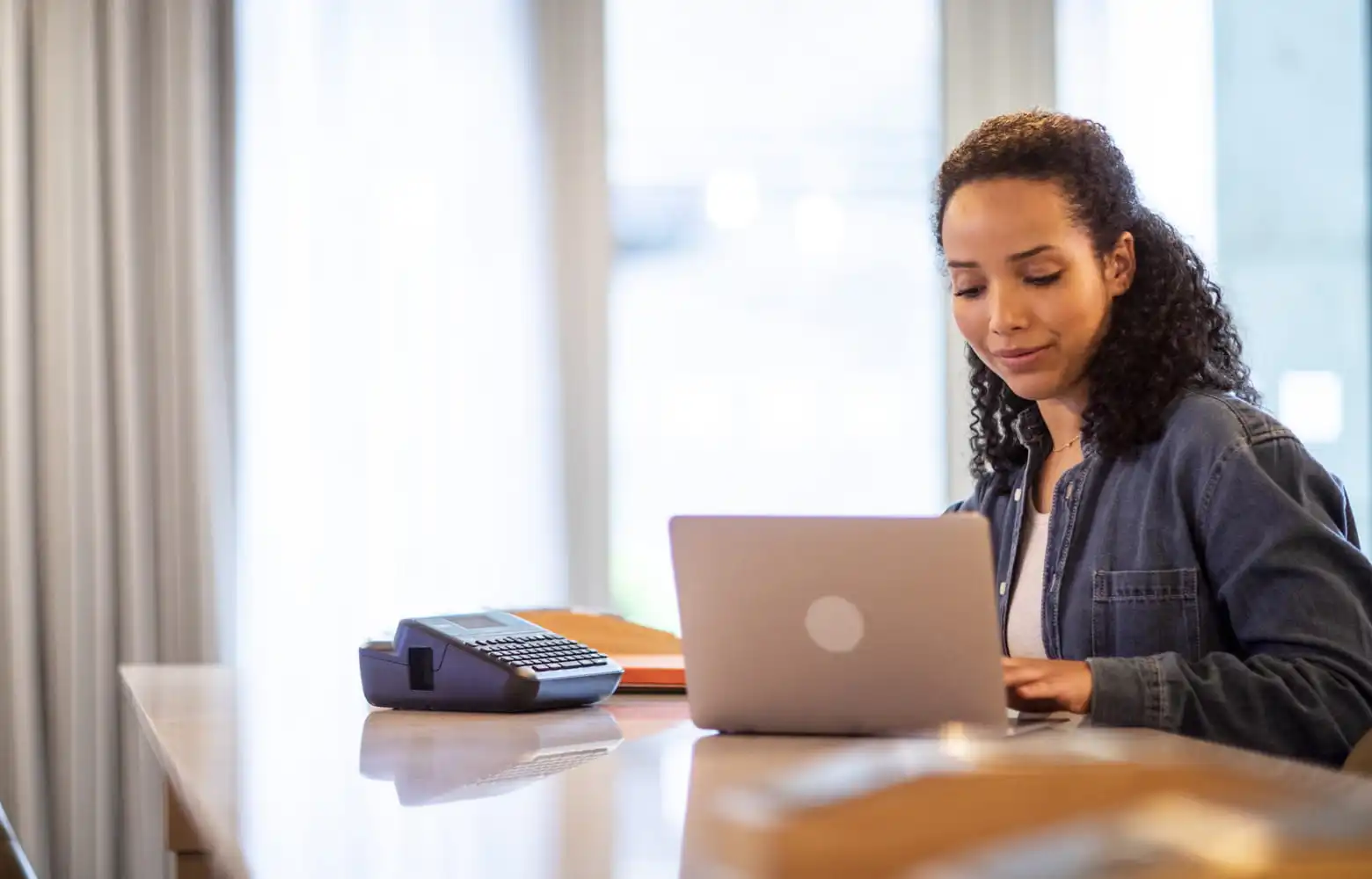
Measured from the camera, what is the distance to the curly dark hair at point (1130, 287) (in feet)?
4.88

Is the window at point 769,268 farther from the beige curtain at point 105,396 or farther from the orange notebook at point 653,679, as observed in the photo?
the orange notebook at point 653,679

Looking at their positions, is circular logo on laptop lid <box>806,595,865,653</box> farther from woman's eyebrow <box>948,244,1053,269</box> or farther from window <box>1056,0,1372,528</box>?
window <box>1056,0,1372,528</box>

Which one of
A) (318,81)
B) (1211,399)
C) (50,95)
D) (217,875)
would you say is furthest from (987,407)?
(50,95)

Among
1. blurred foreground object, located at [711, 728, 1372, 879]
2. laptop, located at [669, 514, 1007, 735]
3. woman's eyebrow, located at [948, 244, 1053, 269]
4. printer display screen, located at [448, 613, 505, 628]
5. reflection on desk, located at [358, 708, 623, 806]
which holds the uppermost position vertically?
woman's eyebrow, located at [948, 244, 1053, 269]

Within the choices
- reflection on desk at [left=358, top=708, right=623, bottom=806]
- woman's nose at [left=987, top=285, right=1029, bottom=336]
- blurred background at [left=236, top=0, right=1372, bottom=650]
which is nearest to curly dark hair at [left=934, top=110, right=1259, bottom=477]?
woman's nose at [left=987, top=285, right=1029, bottom=336]

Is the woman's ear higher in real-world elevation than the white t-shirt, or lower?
higher

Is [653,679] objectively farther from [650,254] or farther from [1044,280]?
[650,254]

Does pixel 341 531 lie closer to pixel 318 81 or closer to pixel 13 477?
pixel 13 477

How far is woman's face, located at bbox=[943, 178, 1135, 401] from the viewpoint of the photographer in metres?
1.48

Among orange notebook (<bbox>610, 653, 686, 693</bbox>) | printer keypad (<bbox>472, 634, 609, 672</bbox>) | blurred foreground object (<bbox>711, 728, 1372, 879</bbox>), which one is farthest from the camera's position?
orange notebook (<bbox>610, 653, 686, 693</bbox>)

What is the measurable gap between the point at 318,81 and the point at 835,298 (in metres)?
1.32

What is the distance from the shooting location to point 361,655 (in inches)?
55.1

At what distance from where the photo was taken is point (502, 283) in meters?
3.32

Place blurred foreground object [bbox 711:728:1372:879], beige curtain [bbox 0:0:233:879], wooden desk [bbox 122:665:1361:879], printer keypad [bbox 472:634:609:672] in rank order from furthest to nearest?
beige curtain [bbox 0:0:233:879], printer keypad [bbox 472:634:609:672], wooden desk [bbox 122:665:1361:879], blurred foreground object [bbox 711:728:1372:879]
